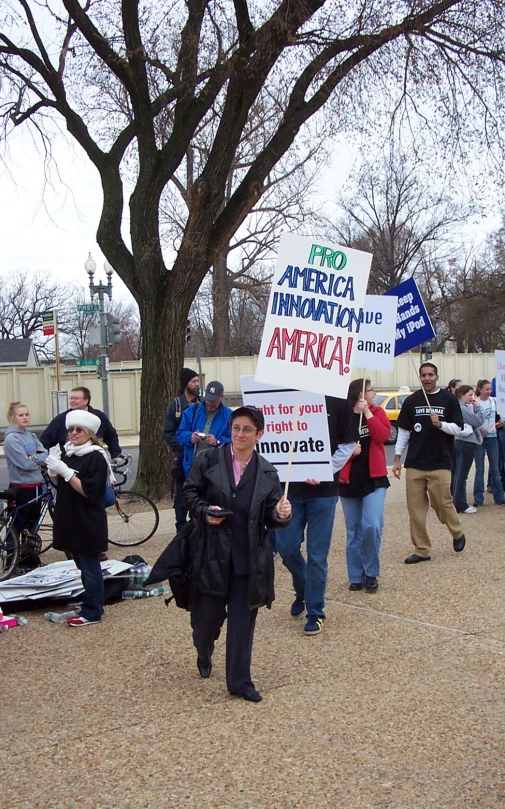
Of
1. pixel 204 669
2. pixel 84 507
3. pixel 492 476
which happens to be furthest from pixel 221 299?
pixel 204 669

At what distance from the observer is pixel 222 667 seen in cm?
544

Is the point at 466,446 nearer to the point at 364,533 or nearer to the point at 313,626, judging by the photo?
the point at 364,533

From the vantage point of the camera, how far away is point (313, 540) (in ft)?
20.1

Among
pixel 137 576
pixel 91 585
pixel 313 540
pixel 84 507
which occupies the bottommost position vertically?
pixel 137 576

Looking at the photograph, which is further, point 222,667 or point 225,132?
point 225,132

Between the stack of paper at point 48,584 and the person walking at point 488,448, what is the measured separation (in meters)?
6.23

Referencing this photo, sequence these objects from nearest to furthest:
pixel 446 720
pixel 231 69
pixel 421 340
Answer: pixel 446 720, pixel 421 340, pixel 231 69

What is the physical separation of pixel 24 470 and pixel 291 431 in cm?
310

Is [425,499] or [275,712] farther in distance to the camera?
[425,499]

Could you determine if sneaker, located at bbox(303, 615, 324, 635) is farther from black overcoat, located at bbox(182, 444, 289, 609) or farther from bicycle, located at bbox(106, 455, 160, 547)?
bicycle, located at bbox(106, 455, 160, 547)

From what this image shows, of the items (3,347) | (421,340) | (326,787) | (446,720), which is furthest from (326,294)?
(3,347)

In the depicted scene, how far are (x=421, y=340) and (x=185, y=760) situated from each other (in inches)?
255

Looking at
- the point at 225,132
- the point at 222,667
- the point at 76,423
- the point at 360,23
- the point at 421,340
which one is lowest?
the point at 222,667

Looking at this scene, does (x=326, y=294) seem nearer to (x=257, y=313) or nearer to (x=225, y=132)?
(x=225, y=132)
